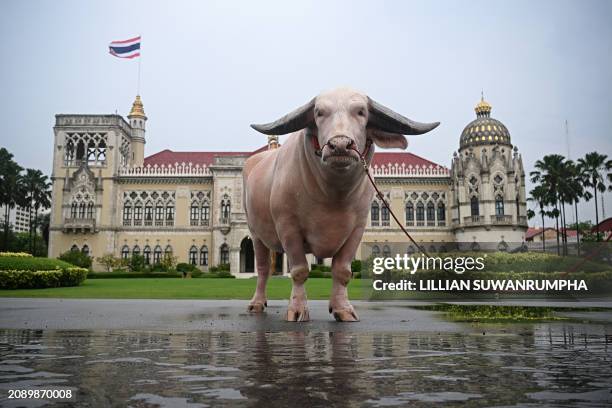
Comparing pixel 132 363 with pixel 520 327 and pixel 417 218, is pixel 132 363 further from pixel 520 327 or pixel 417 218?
pixel 417 218

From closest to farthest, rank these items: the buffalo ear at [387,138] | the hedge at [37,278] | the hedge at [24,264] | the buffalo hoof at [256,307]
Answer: the buffalo ear at [387,138], the buffalo hoof at [256,307], the hedge at [37,278], the hedge at [24,264]

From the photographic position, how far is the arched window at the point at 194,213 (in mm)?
48000

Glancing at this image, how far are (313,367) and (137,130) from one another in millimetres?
55522

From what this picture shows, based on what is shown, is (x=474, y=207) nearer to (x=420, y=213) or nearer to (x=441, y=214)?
(x=441, y=214)

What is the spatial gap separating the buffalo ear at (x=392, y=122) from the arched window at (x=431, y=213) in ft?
151

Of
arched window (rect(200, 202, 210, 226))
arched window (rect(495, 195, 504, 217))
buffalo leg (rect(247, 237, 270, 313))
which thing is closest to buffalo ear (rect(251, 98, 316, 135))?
buffalo leg (rect(247, 237, 270, 313))

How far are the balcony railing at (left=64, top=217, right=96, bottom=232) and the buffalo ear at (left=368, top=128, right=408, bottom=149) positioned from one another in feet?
156

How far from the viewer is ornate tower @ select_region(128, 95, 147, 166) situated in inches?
2066

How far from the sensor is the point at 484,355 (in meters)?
2.14

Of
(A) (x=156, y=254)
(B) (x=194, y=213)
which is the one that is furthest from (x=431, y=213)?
(A) (x=156, y=254)

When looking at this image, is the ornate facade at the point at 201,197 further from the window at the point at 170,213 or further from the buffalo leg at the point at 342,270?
the buffalo leg at the point at 342,270

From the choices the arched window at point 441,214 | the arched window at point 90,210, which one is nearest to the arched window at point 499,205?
the arched window at point 441,214

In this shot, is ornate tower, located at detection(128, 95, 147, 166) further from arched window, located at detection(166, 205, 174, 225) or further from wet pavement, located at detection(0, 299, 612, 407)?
→ wet pavement, located at detection(0, 299, 612, 407)

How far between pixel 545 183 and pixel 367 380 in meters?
50.4
